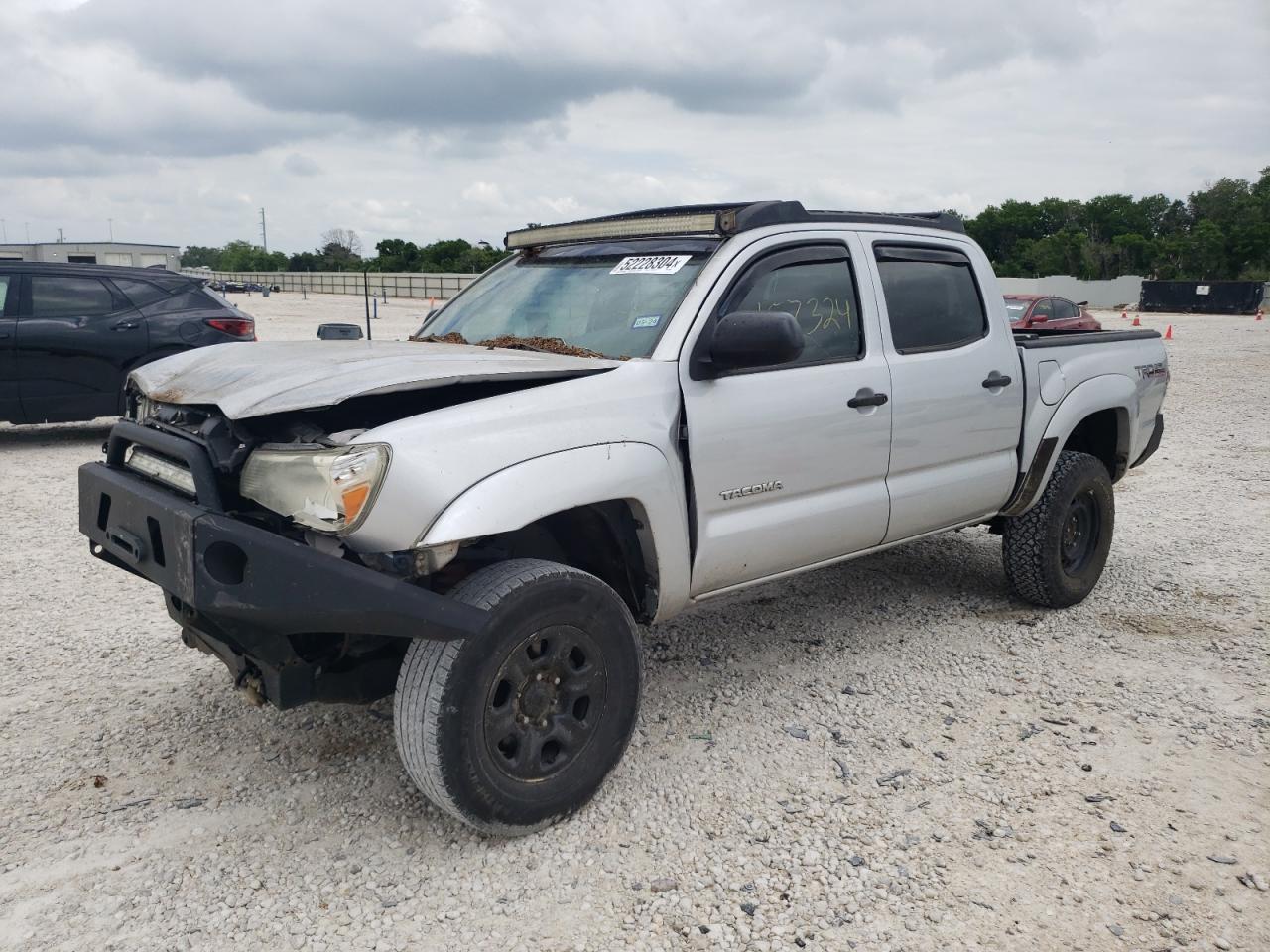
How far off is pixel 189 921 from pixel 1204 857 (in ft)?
9.61

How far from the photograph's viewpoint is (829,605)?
17.3 feet

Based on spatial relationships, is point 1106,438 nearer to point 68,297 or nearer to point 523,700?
point 523,700

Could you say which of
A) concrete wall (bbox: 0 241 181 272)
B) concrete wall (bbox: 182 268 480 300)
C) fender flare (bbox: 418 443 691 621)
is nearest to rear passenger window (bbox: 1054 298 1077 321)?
fender flare (bbox: 418 443 691 621)

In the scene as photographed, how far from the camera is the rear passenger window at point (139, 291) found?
9398 millimetres

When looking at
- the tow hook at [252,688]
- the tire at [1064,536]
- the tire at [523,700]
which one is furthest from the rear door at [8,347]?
the tire at [1064,536]

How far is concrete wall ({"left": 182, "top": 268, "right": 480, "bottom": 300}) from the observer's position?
65000 millimetres

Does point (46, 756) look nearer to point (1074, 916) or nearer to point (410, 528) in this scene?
point (410, 528)

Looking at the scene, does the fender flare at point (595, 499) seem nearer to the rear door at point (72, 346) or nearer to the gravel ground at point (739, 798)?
the gravel ground at point (739, 798)

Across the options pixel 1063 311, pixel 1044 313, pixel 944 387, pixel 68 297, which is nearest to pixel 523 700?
pixel 944 387

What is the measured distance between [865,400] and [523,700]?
6.08 ft

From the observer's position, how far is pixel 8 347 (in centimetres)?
864

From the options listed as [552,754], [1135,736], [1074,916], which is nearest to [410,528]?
[552,754]

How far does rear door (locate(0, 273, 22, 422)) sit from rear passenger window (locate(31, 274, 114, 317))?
16cm

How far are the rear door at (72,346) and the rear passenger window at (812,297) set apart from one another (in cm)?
739
